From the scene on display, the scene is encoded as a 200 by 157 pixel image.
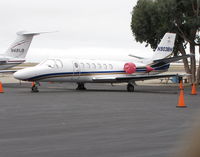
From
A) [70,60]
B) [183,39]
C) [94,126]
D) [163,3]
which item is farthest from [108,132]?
[183,39]

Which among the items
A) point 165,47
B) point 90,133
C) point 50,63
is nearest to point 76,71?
point 50,63

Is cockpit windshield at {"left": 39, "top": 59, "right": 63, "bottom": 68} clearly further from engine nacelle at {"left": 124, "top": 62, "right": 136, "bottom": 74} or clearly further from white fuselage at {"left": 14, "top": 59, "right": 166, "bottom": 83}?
engine nacelle at {"left": 124, "top": 62, "right": 136, "bottom": 74}

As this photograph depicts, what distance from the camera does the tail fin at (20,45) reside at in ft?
127

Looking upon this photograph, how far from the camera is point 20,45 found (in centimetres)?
3891

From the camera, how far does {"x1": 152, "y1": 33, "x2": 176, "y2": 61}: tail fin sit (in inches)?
1161

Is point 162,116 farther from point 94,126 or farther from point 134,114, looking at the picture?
point 94,126

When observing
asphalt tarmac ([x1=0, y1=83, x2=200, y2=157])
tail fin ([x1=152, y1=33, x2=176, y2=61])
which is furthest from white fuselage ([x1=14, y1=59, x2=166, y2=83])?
asphalt tarmac ([x1=0, y1=83, x2=200, y2=157])

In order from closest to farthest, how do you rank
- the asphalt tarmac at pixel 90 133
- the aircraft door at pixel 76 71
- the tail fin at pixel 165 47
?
the asphalt tarmac at pixel 90 133
the aircraft door at pixel 76 71
the tail fin at pixel 165 47

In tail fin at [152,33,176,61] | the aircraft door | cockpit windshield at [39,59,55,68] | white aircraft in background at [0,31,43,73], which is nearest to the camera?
cockpit windshield at [39,59,55,68]

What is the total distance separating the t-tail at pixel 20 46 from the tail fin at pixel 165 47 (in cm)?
1340

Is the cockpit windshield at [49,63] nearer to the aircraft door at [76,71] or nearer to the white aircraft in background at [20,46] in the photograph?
the aircraft door at [76,71]

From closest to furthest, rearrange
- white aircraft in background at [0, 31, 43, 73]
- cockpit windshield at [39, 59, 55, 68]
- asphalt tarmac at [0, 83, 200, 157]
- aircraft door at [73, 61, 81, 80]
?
asphalt tarmac at [0, 83, 200, 157] < cockpit windshield at [39, 59, 55, 68] < aircraft door at [73, 61, 81, 80] < white aircraft in background at [0, 31, 43, 73]

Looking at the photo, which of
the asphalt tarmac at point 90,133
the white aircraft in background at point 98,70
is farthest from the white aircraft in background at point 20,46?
the asphalt tarmac at point 90,133

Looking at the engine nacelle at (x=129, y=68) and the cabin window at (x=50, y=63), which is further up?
the cabin window at (x=50, y=63)
